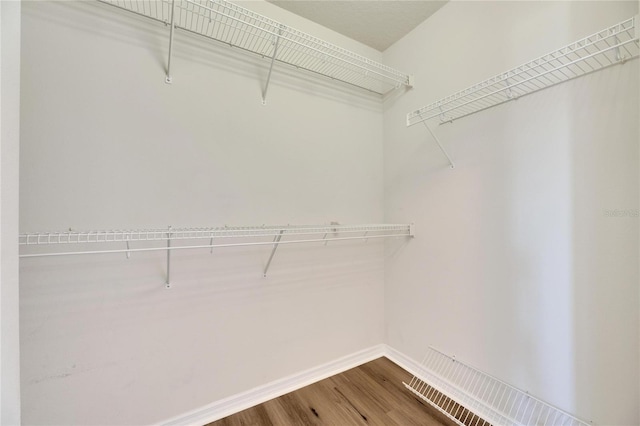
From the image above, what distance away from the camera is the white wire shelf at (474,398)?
3.99 feet

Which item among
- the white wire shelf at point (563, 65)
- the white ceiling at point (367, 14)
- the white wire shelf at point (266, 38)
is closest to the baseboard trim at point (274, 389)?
the white wire shelf at point (563, 65)

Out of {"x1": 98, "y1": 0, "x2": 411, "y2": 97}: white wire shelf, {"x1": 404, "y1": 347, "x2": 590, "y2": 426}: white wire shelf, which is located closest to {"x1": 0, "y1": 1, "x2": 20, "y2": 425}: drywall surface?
{"x1": 98, "y1": 0, "x2": 411, "y2": 97}: white wire shelf

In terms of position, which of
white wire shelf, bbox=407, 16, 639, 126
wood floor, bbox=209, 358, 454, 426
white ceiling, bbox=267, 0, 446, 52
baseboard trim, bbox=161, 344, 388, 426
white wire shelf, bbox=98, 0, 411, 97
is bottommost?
wood floor, bbox=209, 358, 454, 426

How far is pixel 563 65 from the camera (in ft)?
3.34

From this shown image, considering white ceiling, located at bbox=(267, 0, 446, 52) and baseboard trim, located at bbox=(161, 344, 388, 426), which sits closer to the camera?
baseboard trim, located at bbox=(161, 344, 388, 426)

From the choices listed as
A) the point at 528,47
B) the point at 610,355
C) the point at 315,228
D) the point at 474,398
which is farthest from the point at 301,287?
the point at 528,47

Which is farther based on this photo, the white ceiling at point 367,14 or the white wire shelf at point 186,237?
the white ceiling at point 367,14

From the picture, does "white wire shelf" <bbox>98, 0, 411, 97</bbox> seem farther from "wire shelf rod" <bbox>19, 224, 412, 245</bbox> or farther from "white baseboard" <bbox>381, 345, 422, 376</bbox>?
"white baseboard" <bbox>381, 345, 422, 376</bbox>

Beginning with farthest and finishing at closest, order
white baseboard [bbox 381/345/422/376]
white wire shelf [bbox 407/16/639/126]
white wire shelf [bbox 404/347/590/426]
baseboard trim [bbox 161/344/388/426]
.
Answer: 1. white baseboard [bbox 381/345/422/376]
2. baseboard trim [bbox 161/344/388/426]
3. white wire shelf [bbox 404/347/590/426]
4. white wire shelf [bbox 407/16/639/126]

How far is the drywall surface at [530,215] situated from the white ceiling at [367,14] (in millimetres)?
91

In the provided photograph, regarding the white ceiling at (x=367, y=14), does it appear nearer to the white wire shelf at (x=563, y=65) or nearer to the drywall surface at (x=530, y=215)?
the drywall surface at (x=530, y=215)

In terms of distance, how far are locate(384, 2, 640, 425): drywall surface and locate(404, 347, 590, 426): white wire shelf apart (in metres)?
0.05

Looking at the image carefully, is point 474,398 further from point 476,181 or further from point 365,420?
point 476,181

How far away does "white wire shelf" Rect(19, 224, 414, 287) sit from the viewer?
105 cm
